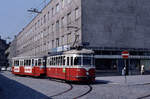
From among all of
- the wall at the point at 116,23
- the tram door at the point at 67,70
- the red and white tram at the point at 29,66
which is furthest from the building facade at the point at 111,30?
the tram door at the point at 67,70

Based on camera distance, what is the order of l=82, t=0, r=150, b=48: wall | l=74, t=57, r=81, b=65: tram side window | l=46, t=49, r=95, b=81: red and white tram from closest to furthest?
l=46, t=49, r=95, b=81: red and white tram → l=74, t=57, r=81, b=65: tram side window → l=82, t=0, r=150, b=48: wall

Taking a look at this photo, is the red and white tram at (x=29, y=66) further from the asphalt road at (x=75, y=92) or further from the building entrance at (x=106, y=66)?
the asphalt road at (x=75, y=92)

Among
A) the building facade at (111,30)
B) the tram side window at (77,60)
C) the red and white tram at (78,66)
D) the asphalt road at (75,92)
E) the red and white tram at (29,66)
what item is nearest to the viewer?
the asphalt road at (75,92)

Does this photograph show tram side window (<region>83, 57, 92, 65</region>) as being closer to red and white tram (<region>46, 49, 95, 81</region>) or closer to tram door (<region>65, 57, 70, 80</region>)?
red and white tram (<region>46, 49, 95, 81</region>)

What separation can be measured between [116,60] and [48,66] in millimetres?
11177

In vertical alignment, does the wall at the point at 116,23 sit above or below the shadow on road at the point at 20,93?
above

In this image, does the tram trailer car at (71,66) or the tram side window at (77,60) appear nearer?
the tram trailer car at (71,66)

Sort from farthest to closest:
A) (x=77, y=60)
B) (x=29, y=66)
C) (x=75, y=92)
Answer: (x=29, y=66)
(x=77, y=60)
(x=75, y=92)

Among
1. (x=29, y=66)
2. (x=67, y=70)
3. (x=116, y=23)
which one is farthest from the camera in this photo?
(x=116, y=23)

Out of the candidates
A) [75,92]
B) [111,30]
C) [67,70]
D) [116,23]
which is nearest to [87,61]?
[67,70]

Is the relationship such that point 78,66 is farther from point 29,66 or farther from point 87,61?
point 29,66

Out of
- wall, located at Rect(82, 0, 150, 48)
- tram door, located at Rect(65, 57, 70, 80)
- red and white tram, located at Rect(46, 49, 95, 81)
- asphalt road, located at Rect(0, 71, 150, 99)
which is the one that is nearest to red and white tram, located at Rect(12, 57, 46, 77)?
red and white tram, located at Rect(46, 49, 95, 81)

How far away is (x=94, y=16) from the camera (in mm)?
33906

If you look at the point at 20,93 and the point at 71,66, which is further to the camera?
the point at 71,66
